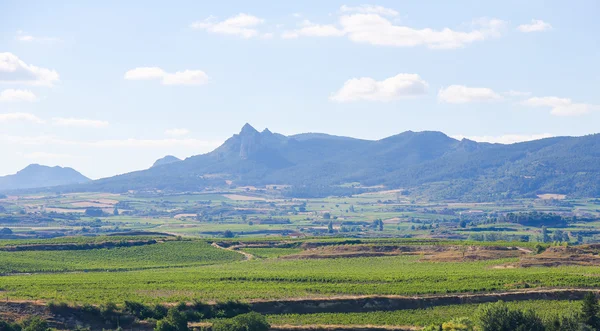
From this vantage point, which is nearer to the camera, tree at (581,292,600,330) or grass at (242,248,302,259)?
tree at (581,292,600,330)

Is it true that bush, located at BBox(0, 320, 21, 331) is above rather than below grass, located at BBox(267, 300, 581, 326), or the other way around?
above

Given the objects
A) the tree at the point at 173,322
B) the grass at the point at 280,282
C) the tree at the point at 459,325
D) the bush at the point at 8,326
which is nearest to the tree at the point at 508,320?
the tree at the point at 459,325

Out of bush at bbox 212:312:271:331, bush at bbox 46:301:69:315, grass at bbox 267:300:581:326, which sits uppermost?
bush at bbox 46:301:69:315

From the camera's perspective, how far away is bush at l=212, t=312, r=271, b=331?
7069 cm

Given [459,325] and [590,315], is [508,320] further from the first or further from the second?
[590,315]

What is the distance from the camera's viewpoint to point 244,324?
71125mm

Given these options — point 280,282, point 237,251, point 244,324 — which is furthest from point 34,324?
point 237,251

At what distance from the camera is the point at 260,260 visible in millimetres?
129125

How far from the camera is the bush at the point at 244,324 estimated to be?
7069 cm

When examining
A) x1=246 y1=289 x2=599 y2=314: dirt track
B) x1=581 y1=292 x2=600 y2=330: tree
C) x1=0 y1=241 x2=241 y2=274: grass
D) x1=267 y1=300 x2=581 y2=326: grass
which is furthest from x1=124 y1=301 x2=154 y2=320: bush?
x1=0 y1=241 x2=241 y2=274: grass

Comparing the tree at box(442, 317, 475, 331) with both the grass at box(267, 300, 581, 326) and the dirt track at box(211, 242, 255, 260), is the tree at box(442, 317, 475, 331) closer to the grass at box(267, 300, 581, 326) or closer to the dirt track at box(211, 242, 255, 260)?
the grass at box(267, 300, 581, 326)

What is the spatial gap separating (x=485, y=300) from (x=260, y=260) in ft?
168

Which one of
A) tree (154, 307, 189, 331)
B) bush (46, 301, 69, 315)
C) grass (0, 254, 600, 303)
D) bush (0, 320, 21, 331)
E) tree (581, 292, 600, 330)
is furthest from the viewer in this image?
grass (0, 254, 600, 303)

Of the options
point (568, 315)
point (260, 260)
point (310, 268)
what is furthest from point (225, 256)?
point (568, 315)
